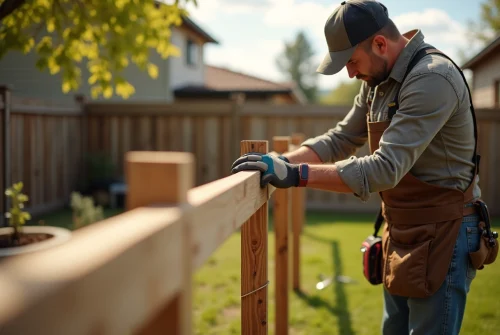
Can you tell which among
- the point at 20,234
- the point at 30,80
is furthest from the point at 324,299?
the point at 30,80

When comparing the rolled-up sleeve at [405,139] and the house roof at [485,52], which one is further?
the house roof at [485,52]

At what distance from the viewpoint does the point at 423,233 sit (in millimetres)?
2346

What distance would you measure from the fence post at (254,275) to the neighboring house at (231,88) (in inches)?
575

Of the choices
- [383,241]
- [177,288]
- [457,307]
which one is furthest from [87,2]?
[177,288]

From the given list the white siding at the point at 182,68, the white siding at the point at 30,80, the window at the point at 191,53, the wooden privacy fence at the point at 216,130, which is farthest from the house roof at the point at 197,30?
the wooden privacy fence at the point at 216,130

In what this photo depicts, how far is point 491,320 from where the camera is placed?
13.9 feet

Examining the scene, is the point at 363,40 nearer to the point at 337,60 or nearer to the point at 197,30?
the point at 337,60

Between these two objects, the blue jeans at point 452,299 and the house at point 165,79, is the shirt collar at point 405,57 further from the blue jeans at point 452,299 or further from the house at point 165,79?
the house at point 165,79

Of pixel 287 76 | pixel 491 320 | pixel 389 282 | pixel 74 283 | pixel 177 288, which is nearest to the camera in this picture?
pixel 74 283

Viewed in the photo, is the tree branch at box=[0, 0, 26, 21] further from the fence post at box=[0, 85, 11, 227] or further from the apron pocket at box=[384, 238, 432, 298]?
the apron pocket at box=[384, 238, 432, 298]

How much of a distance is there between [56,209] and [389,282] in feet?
26.0

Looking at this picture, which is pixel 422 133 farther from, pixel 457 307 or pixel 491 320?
pixel 491 320

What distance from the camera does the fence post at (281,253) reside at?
3611mm

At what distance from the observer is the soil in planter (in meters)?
4.49
